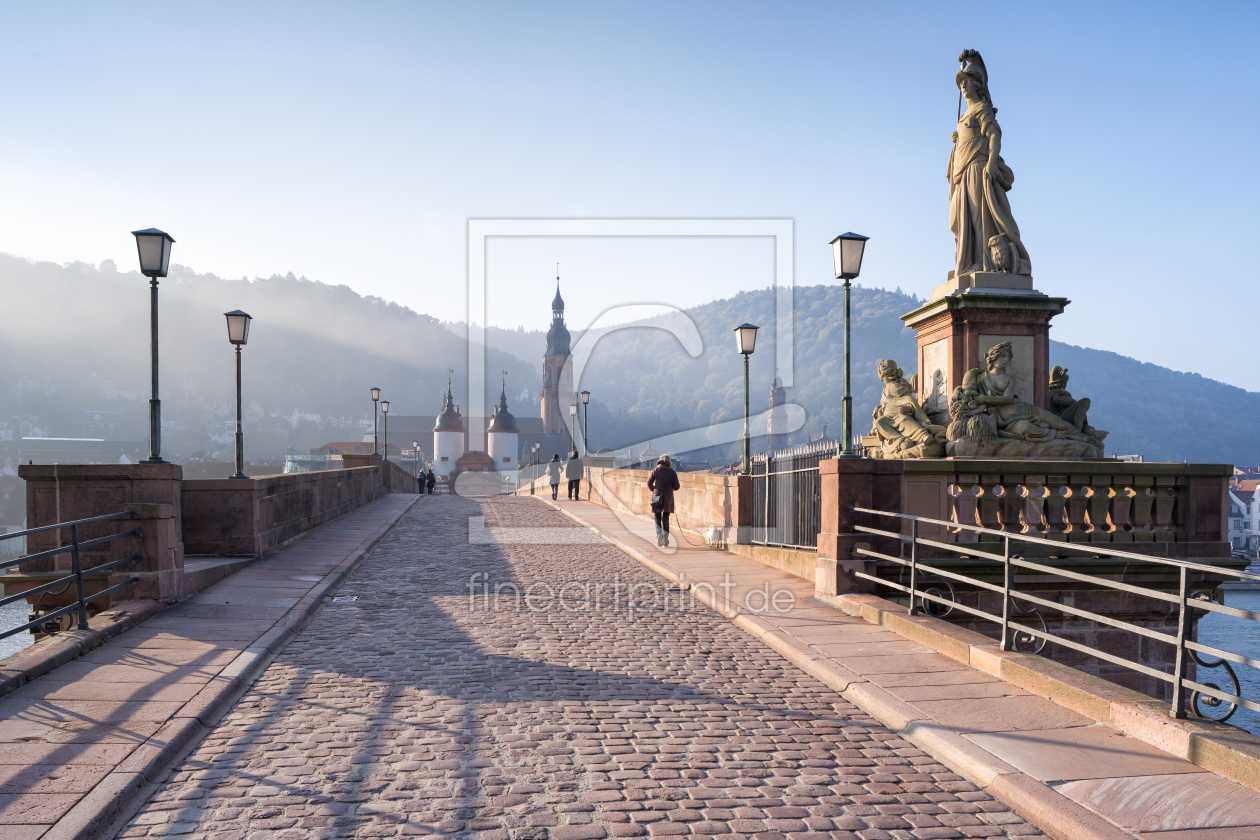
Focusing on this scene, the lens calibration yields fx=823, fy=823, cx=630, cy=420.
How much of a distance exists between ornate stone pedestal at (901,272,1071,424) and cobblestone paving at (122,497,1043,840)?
6.01 m

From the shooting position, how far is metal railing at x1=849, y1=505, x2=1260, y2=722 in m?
4.29

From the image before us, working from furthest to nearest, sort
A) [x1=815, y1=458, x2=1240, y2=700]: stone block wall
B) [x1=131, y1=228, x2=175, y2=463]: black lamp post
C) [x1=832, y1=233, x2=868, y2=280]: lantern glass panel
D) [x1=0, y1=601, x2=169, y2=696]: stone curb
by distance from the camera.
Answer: [x1=832, y1=233, x2=868, y2=280]: lantern glass panel → [x1=131, y1=228, x2=175, y2=463]: black lamp post → [x1=815, y1=458, x2=1240, y2=700]: stone block wall → [x1=0, y1=601, x2=169, y2=696]: stone curb

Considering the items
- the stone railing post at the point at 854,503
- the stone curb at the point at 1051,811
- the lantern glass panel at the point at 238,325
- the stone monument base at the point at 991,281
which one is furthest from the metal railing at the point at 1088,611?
the lantern glass panel at the point at 238,325

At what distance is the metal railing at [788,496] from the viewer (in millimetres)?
12187

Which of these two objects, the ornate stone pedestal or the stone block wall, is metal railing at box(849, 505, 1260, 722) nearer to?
the stone block wall

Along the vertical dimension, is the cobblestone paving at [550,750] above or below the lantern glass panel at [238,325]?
below

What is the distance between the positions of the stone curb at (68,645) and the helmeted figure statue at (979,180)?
37.2ft

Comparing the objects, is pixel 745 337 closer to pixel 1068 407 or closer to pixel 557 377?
pixel 1068 407

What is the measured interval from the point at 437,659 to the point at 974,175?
34.8ft

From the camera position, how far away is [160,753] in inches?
175

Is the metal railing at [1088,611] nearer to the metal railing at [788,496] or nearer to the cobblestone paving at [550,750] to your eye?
the cobblestone paving at [550,750]

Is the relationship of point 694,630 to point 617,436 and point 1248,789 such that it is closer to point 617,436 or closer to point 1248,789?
point 1248,789

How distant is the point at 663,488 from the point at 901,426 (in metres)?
4.50

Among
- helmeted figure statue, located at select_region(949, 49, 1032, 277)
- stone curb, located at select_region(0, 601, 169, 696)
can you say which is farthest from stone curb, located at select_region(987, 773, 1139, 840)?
helmeted figure statue, located at select_region(949, 49, 1032, 277)
